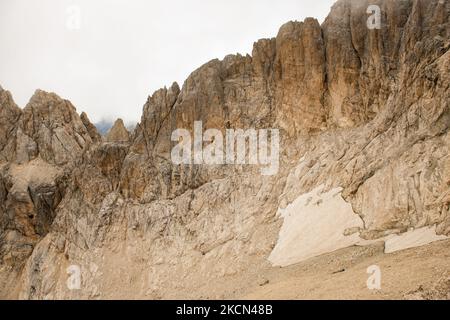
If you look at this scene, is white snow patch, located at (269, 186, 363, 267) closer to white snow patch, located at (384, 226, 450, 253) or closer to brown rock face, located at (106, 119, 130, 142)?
white snow patch, located at (384, 226, 450, 253)

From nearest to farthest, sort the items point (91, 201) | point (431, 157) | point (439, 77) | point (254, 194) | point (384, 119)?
point (431, 157), point (439, 77), point (384, 119), point (254, 194), point (91, 201)

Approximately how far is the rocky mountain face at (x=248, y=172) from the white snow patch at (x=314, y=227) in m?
0.25

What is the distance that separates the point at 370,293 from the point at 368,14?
1378 inches

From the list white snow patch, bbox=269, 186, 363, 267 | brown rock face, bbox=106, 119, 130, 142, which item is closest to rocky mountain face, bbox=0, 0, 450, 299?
white snow patch, bbox=269, 186, 363, 267

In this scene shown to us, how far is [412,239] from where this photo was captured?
29484mm

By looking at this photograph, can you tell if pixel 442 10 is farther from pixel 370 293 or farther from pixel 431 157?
pixel 370 293

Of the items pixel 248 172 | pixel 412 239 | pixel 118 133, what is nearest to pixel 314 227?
pixel 412 239

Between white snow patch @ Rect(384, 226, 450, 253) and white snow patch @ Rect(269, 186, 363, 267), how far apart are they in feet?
9.84

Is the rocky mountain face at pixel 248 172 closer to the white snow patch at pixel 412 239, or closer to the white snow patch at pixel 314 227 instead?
the white snow patch at pixel 314 227

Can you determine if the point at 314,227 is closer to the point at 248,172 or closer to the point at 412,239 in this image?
the point at 412,239

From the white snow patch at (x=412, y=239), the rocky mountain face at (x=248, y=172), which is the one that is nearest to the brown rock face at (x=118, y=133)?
the rocky mountain face at (x=248, y=172)

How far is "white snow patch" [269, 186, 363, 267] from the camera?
1391 inches

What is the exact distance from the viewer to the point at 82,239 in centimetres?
5344
